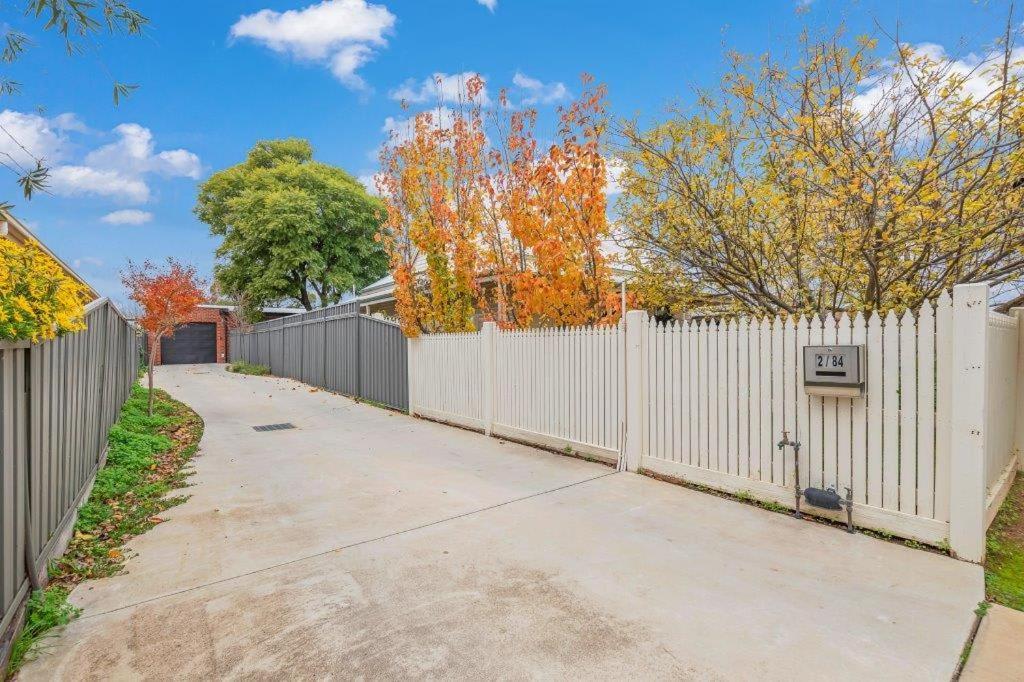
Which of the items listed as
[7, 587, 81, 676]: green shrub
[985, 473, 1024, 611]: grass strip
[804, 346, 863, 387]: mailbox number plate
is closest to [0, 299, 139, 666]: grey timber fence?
[7, 587, 81, 676]: green shrub

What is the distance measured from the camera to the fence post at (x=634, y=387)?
5.48 meters

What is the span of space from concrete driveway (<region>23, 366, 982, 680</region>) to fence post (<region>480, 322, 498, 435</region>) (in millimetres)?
2743

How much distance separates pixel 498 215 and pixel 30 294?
6373 mm

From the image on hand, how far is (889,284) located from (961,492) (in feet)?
9.17

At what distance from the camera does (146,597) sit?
2875 millimetres

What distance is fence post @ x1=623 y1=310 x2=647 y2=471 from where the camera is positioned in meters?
5.48

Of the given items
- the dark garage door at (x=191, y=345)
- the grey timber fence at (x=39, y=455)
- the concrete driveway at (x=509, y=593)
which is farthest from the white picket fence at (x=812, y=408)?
the dark garage door at (x=191, y=345)

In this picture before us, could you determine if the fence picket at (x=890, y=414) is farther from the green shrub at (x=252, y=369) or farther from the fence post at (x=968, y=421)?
the green shrub at (x=252, y=369)

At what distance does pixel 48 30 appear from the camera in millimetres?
2670

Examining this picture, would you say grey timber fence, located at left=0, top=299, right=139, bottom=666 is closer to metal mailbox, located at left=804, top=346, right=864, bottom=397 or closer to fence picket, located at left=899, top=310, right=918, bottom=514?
metal mailbox, located at left=804, top=346, right=864, bottom=397

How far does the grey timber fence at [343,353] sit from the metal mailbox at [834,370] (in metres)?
7.58

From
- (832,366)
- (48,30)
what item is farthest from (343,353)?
(832,366)

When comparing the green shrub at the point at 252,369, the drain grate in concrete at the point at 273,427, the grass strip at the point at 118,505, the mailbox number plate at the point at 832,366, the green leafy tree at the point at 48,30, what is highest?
the green leafy tree at the point at 48,30

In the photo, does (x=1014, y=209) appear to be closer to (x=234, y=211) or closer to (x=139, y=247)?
(x=139, y=247)
